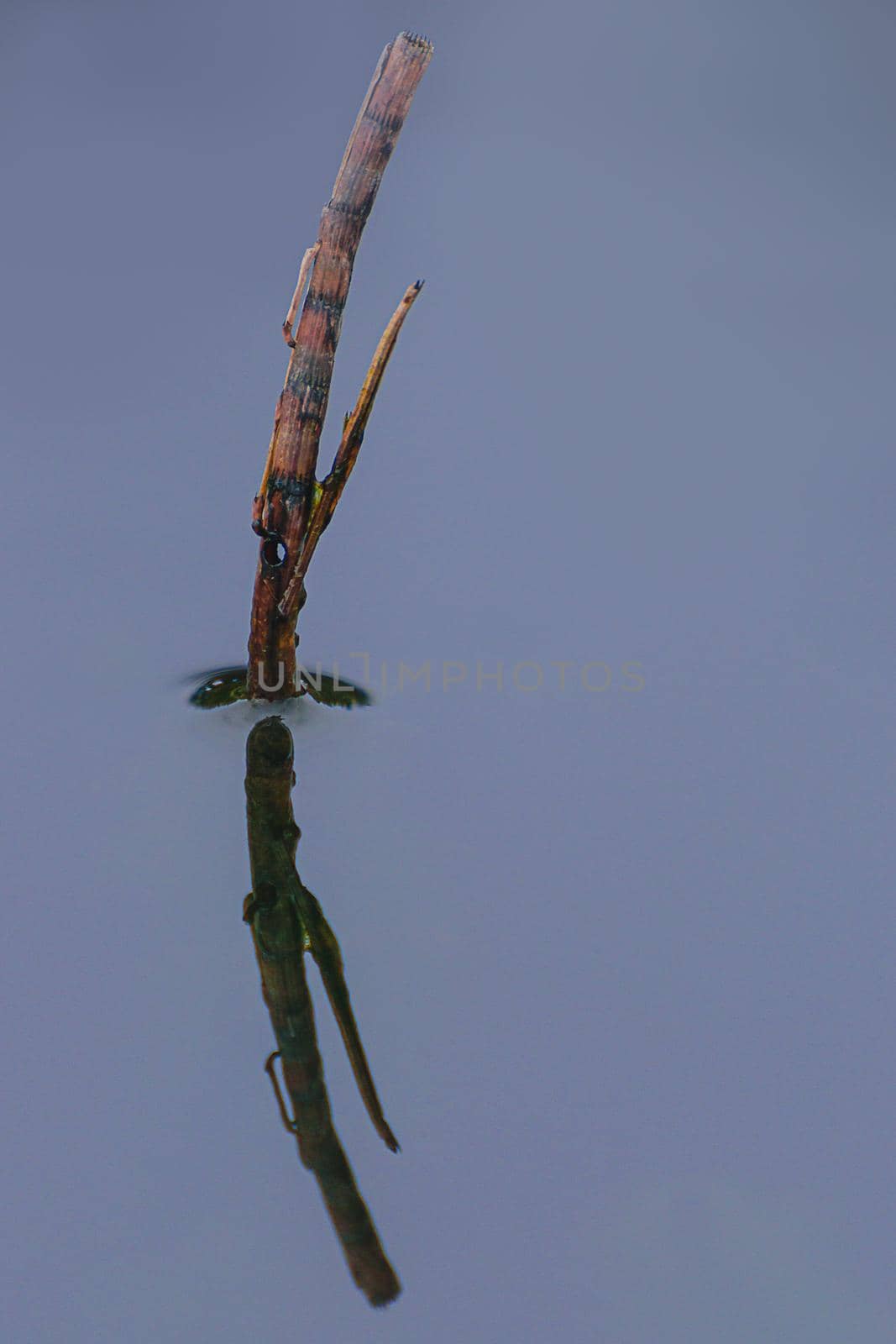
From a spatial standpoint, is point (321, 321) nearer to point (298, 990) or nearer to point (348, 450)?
point (348, 450)

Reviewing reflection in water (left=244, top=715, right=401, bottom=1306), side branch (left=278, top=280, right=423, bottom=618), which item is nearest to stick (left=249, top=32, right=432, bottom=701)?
side branch (left=278, top=280, right=423, bottom=618)

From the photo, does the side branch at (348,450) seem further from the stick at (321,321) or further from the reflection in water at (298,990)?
the reflection in water at (298,990)

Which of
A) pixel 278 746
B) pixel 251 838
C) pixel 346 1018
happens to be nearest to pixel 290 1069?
pixel 346 1018

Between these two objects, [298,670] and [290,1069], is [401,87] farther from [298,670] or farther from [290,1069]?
[290,1069]

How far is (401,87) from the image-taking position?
3.97 feet

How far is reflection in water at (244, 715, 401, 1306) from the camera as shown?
3.30 ft

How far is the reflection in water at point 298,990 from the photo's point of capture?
1007 mm

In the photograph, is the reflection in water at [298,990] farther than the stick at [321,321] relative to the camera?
No

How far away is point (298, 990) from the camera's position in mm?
1174

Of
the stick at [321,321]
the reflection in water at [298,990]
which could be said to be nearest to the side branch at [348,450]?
the stick at [321,321]

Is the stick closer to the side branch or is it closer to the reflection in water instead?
the side branch

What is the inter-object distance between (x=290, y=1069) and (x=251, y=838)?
0.26 metres

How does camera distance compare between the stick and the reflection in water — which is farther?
the stick

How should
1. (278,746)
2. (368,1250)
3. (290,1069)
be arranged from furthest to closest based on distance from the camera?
(278,746)
(290,1069)
(368,1250)
